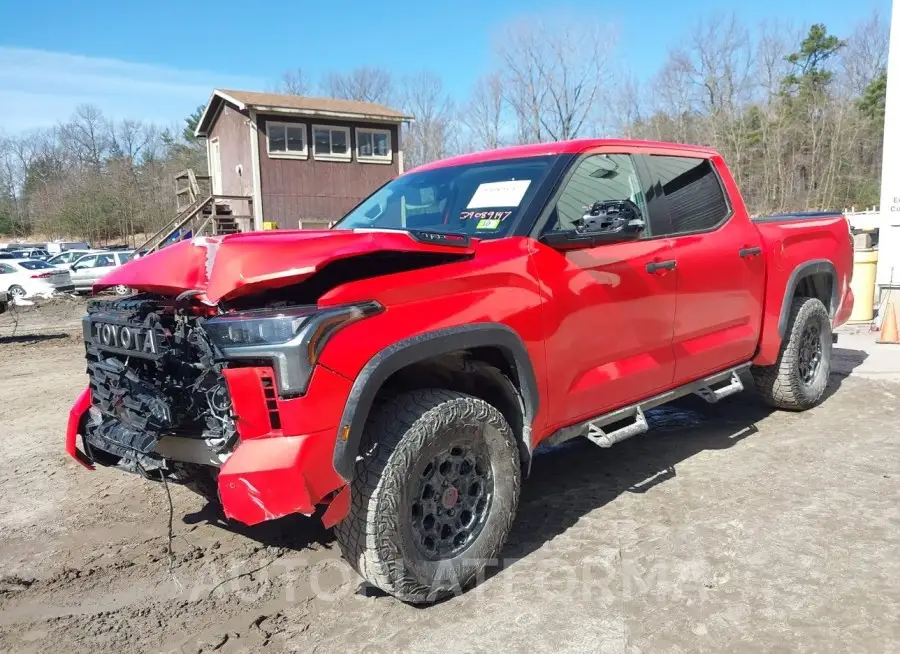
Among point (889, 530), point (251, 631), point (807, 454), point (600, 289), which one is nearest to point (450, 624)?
point (251, 631)

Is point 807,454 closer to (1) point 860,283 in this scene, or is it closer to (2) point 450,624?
(2) point 450,624

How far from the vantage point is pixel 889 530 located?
356 centimetres

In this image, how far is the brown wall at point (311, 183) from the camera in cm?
2627

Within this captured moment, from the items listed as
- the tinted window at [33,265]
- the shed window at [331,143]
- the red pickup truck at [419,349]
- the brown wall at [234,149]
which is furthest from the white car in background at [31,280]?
the red pickup truck at [419,349]

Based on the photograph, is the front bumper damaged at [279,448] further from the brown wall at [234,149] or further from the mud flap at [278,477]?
the brown wall at [234,149]

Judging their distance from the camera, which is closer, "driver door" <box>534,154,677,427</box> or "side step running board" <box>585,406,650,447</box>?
"driver door" <box>534,154,677,427</box>

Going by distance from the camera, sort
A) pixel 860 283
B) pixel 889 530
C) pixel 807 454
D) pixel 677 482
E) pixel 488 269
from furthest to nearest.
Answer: pixel 860 283
pixel 807 454
pixel 677 482
pixel 889 530
pixel 488 269

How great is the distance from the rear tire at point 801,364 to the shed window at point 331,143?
23682mm

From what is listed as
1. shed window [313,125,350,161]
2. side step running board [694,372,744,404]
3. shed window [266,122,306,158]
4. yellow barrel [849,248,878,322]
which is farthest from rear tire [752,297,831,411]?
shed window [313,125,350,161]

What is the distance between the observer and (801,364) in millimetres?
5676

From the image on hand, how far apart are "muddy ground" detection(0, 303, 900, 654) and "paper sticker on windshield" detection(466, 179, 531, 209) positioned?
1694 mm

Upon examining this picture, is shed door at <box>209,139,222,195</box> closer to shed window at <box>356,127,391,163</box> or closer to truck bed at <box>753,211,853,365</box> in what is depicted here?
shed window at <box>356,127,391,163</box>

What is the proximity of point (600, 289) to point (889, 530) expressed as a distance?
6.12 ft

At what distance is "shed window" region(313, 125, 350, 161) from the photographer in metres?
27.2
